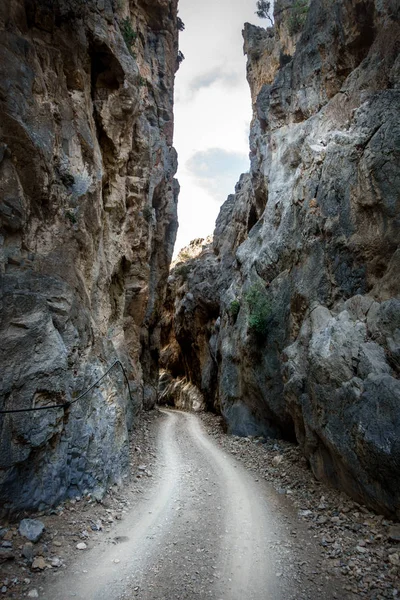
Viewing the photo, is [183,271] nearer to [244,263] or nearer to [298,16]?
[244,263]

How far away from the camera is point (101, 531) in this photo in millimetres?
7512

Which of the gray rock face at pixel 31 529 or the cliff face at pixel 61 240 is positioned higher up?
the cliff face at pixel 61 240

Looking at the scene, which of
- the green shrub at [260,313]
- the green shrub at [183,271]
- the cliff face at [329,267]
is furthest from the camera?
the green shrub at [183,271]

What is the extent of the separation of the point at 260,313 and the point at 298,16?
21.4 m

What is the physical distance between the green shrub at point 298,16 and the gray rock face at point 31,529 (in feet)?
99.0

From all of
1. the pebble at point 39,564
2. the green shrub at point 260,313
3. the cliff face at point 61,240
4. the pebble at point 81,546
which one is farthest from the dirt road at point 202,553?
the green shrub at point 260,313

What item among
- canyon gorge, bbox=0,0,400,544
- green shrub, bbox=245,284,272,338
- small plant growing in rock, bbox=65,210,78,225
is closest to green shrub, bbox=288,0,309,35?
canyon gorge, bbox=0,0,400,544

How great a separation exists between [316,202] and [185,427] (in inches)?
596

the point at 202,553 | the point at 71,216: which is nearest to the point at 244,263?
the point at 71,216

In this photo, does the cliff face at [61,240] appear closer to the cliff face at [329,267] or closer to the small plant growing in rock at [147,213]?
the small plant growing in rock at [147,213]

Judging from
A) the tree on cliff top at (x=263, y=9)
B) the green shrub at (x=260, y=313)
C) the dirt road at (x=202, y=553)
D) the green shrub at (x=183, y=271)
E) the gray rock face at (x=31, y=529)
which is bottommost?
the dirt road at (x=202, y=553)

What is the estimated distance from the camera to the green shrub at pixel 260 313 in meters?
16.3

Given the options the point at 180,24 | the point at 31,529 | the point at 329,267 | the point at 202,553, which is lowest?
the point at 202,553

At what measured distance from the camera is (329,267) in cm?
1206
